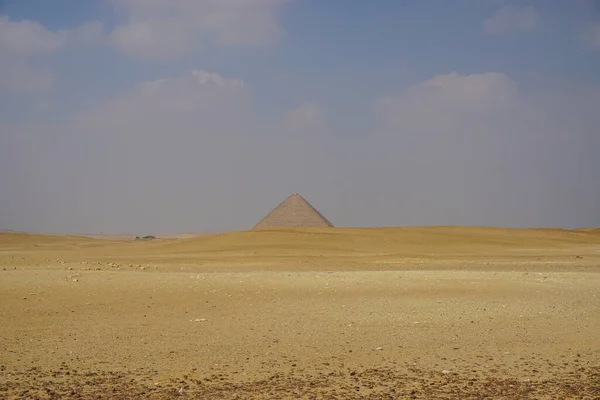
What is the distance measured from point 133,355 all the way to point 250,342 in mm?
1718

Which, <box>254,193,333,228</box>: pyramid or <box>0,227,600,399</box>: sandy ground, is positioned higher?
<box>254,193,333,228</box>: pyramid

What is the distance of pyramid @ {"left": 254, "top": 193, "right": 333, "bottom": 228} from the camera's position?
71250 millimetres

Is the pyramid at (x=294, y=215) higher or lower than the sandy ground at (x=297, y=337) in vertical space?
higher

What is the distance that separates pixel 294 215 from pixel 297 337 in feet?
206

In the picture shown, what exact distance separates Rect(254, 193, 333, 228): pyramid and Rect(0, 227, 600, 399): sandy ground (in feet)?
179

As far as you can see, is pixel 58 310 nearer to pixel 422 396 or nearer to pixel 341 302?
pixel 341 302

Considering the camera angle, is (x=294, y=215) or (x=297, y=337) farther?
(x=294, y=215)

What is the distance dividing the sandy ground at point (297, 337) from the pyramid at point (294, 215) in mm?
54434

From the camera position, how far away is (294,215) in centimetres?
7238

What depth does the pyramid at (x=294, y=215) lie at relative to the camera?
71.2 m

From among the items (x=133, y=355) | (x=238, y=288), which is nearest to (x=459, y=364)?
(x=133, y=355)

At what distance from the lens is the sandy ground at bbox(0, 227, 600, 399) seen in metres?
6.98

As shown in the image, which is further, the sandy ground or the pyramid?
the pyramid

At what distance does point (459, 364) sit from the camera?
7.97 metres
